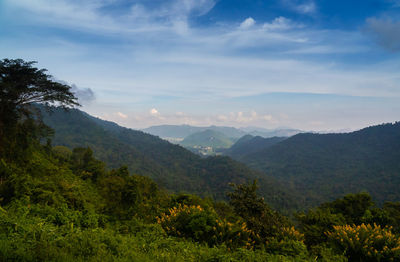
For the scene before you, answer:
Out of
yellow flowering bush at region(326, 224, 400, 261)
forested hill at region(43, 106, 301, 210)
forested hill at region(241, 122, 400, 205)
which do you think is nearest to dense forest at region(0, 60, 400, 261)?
yellow flowering bush at region(326, 224, 400, 261)

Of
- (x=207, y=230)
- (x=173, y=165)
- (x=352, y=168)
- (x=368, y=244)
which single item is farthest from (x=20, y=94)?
(x=352, y=168)

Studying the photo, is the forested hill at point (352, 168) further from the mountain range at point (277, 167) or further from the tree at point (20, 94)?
the tree at point (20, 94)

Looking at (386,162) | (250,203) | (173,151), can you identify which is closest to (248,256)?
(250,203)

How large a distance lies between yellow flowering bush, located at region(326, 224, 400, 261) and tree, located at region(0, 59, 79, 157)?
49.3 ft

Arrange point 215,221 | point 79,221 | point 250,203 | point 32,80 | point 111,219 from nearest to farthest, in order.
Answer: point 79,221 → point 215,221 → point 111,219 → point 250,203 → point 32,80

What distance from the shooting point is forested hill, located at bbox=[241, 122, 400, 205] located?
354ft

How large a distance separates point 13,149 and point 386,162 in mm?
189135

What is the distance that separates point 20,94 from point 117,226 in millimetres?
9651

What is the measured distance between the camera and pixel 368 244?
23.4ft

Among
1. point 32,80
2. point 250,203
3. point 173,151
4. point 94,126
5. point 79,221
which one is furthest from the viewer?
point 173,151

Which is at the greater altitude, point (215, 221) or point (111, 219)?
point (215, 221)

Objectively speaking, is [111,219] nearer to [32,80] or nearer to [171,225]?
[171,225]

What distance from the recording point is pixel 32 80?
487 inches

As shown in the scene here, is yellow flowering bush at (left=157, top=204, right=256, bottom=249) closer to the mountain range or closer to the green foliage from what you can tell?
the green foliage
